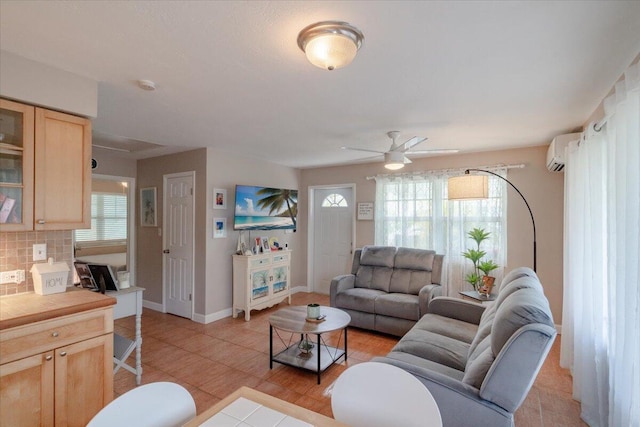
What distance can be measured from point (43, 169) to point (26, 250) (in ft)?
1.96

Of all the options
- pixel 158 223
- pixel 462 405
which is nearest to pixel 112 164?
pixel 158 223

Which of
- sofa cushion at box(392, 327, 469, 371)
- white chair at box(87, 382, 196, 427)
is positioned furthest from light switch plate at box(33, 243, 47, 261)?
sofa cushion at box(392, 327, 469, 371)

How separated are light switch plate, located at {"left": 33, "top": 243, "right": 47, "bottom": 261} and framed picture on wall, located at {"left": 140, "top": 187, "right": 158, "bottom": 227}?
2.72 metres

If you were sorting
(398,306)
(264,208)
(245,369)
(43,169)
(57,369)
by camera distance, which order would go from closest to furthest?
(57,369) < (43,169) < (245,369) < (398,306) < (264,208)

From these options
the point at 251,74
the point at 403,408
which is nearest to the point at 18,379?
the point at 403,408

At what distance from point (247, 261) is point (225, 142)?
1.66 m

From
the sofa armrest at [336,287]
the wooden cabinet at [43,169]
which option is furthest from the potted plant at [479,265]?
the wooden cabinet at [43,169]

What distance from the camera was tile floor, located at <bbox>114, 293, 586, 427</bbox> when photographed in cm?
246

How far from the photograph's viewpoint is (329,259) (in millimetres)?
5926

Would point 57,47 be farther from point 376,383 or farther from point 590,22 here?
point 590,22

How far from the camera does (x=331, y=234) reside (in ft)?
19.4

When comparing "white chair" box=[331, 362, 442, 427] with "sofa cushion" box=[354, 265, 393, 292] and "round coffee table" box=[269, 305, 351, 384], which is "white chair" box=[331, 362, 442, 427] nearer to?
"round coffee table" box=[269, 305, 351, 384]

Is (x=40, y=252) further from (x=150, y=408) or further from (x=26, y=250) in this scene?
(x=150, y=408)

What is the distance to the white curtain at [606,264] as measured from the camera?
1592 millimetres
